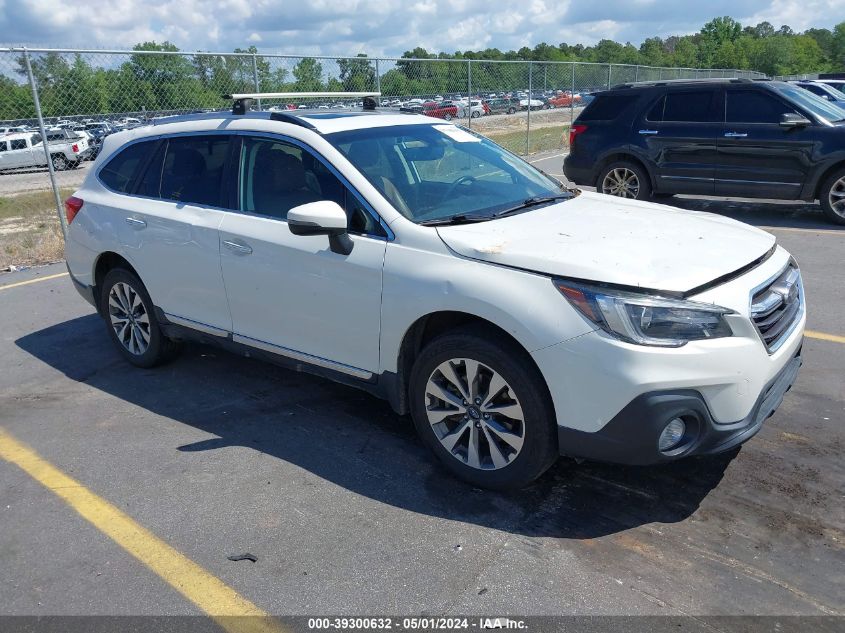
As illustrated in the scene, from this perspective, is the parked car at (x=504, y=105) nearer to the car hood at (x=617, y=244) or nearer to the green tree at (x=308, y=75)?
the green tree at (x=308, y=75)

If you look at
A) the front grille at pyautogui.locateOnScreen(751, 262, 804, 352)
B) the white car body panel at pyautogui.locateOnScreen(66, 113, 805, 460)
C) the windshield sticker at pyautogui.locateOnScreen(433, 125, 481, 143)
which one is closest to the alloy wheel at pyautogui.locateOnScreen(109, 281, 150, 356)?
the white car body panel at pyautogui.locateOnScreen(66, 113, 805, 460)

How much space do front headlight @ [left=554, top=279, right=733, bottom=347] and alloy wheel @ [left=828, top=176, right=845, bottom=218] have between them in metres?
7.14

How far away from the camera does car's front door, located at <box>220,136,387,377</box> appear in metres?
3.75

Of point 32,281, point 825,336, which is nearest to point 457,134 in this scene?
point 825,336

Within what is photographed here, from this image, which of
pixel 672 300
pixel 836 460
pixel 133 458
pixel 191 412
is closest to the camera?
pixel 672 300

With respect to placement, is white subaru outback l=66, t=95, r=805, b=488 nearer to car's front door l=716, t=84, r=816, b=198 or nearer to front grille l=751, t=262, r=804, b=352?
front grille l=751, t=262, r=804, b=352

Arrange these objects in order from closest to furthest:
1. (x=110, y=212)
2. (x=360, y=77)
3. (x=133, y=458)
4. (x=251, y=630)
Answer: (x=251, y=630) < (x=133, y=458) < (x=110, y=212) < (x=360, y=77)

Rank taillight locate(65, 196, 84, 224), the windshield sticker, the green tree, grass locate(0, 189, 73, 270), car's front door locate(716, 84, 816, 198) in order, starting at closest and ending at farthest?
the windshield sticker
taillight locate(65, 196, 84, 224)
car's front door locate(716, 84, 816, 198)
grass locate(0, 189, 73, 270)
the green tree

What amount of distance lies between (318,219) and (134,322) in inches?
92.5

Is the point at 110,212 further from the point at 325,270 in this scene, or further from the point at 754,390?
the point at 754,390

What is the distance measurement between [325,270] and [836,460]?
2763 millimetres

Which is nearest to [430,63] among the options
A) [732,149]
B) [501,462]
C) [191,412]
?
[732,149]

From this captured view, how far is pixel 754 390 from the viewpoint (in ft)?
10.1

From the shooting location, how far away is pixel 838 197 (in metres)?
8.94
